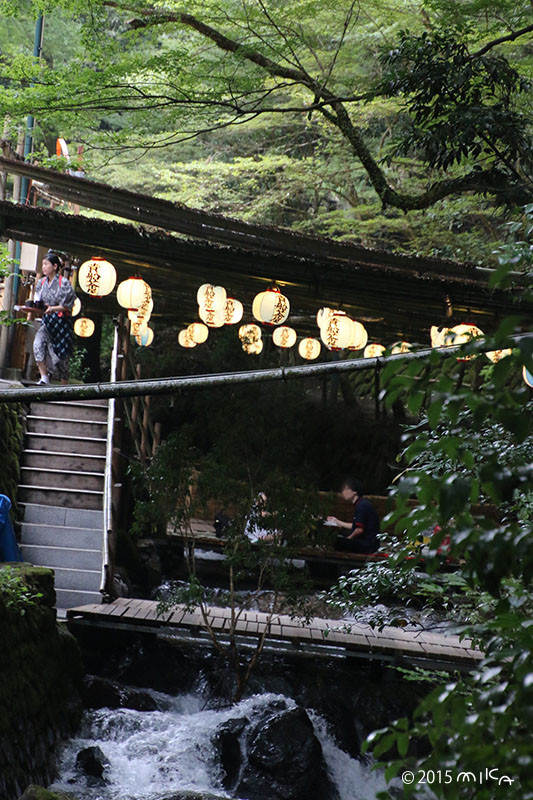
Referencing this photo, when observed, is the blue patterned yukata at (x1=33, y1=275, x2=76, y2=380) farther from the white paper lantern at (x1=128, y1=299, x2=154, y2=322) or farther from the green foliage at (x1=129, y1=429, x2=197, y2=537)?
the green foliage at (x1=129, y1=429, x2=197, y2=537)

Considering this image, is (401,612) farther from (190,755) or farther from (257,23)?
(257,23)

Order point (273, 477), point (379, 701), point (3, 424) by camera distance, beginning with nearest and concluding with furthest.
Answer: point (273, 477) < point (379, 701) < point (3, 424)

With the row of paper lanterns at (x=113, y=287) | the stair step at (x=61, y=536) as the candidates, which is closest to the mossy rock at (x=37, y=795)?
the stair step at (x=61, y=536)

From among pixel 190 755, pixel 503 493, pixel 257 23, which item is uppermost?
pixel 257 23

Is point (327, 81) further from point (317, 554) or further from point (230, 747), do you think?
point (230, 747)

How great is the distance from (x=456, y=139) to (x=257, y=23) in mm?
3494

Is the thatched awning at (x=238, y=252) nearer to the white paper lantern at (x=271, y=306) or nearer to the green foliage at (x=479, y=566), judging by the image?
the white paper lantern at (x=271, y=306)

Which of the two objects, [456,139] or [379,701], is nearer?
[456,139]

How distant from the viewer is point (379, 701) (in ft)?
27.6

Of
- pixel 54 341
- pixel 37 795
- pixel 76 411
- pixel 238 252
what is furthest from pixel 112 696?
pixel 54 341

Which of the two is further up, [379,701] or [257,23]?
[257,23]

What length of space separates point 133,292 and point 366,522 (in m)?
5.25

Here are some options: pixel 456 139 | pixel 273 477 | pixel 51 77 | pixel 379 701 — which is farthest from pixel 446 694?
pixel 51 77

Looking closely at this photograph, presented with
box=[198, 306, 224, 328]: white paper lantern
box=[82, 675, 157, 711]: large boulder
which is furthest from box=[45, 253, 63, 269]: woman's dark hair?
box=[82, 675, 157, 711]: large boulder
